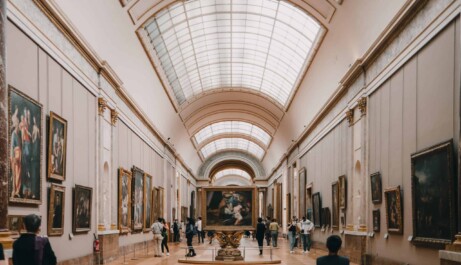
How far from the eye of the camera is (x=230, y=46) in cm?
3719

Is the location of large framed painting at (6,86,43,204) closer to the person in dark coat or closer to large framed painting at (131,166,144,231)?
the person in dark coat

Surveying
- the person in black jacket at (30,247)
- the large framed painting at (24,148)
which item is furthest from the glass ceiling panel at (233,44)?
the person in black jacket at (30,247)

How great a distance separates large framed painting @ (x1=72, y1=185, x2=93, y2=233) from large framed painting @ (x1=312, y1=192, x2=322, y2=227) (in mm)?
14068

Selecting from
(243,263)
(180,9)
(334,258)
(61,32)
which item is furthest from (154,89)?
(334,258)

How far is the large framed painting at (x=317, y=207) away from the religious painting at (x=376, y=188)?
11.4 meters

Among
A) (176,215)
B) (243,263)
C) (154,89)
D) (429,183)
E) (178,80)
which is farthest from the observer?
(176,215)

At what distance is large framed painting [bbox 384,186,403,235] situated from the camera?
16234mm

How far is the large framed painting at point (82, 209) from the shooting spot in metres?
18.1

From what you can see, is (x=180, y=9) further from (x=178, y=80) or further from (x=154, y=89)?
(x=178, y=80)

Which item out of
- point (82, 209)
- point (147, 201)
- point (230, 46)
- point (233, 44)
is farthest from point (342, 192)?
point (230, 46)

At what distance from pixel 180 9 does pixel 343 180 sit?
11024 mm

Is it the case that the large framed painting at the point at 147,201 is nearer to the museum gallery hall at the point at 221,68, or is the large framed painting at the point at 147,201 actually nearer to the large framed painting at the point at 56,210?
the museum gallery hall at the point at 221,68

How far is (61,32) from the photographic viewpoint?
16.7 metres

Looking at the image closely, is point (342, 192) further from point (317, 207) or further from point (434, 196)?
point (434, 196)
